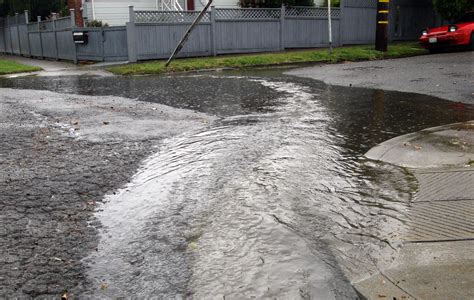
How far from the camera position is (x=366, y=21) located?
25156 mm

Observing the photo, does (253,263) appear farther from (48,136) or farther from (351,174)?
(48,136)

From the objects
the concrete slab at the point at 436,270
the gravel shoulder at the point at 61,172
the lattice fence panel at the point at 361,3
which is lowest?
the concrete slab at the point at 436,270

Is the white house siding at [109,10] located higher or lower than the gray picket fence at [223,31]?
higher

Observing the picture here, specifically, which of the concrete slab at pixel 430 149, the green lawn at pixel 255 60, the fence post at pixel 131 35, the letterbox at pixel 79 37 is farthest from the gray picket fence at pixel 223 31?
the concrete slab at pixel 430 149

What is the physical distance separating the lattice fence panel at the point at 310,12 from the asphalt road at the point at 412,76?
644 cm

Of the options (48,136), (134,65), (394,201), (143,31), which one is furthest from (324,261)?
(143,31)

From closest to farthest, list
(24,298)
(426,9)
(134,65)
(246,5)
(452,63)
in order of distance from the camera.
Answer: (24,298) → (452,63) → (134,65) → (246,5) → (426,9)

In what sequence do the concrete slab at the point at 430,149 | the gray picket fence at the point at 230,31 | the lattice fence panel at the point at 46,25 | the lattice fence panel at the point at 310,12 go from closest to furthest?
the concrete slab at the point at 430,149, the gray picket fence at the point at 230,31, the lattice fence panel at the point at 310,12, the lattice fence panel at the point at 46,25

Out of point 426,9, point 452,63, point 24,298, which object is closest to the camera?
point 24,298

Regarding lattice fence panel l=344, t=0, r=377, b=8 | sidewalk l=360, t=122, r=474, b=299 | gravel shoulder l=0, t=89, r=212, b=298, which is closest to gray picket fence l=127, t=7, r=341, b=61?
lattice fence panel l=344, t=0, r=377, b=8

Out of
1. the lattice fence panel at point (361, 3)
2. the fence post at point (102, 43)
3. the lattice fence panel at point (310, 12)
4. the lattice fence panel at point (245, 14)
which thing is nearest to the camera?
the fence post at point (102, 43)

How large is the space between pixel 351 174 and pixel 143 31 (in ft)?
49.8

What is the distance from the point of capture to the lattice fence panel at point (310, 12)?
22656mm

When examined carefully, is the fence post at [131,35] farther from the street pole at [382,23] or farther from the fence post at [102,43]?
the street pole at [382,23]
